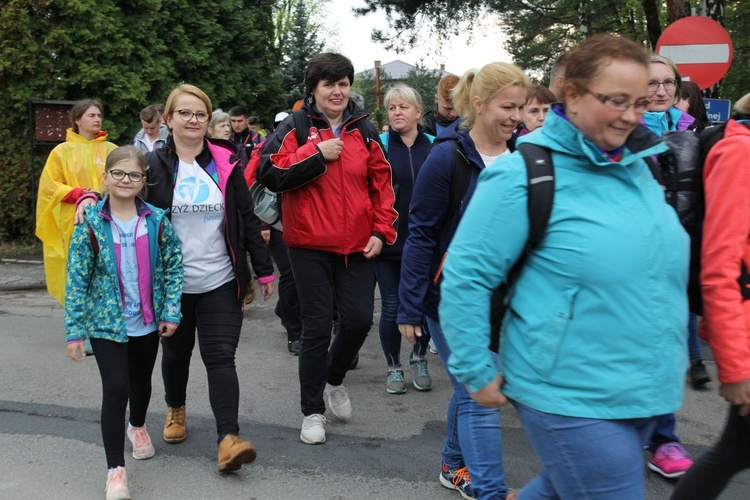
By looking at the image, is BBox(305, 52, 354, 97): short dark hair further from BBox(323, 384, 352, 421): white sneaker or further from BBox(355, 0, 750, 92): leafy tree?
BBox(355, 0, 750, 92): leafy tree

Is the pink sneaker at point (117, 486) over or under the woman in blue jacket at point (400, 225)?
under

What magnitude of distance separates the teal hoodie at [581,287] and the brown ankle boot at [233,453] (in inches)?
81.8

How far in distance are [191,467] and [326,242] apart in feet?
4.49

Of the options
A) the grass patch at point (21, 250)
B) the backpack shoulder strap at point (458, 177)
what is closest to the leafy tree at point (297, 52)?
the grass patch at point (21, 250)

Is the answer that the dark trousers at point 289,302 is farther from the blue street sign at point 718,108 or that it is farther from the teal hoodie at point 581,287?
the blue street sign at point 718,108

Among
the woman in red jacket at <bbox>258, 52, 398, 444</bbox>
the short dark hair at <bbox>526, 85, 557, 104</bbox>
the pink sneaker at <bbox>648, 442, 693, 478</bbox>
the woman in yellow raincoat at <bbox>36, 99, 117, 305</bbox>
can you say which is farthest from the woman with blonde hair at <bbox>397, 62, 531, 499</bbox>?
the woman in yellow raincoat at <bbox>36, 99, 117, 305</bbox>

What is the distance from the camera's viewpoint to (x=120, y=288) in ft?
13.2

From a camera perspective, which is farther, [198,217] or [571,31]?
[571,31]

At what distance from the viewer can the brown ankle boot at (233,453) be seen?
4117 mm

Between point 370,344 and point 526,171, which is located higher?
point 526,171

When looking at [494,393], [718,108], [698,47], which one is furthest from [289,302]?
[718,108]

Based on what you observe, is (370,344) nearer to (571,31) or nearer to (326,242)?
(326,242)

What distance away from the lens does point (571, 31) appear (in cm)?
3181

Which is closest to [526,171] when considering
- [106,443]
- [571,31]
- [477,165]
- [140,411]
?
[477,165]
